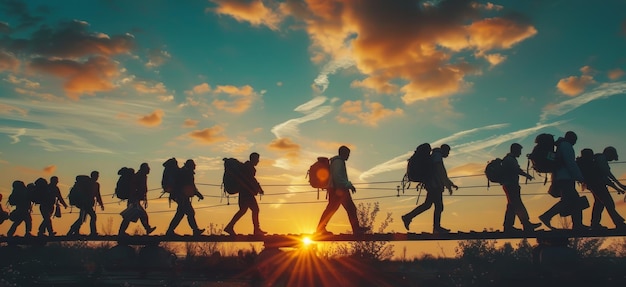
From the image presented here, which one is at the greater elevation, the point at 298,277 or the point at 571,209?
the point at 571,209

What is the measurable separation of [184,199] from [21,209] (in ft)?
25.9

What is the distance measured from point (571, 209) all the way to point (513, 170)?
1.44m

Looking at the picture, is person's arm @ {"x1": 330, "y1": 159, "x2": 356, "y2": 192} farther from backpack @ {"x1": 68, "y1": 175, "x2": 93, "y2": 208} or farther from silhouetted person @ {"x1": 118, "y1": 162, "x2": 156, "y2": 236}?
backpack @ {"x1": 68, "y1": 175, "x2": 93, "y2": 208}

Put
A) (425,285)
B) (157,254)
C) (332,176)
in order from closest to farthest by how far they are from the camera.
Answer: (425,285) < (332,176) < (157,254)

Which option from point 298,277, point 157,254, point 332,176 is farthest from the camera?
point 157,254

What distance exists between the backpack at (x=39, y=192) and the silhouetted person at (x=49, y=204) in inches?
1.4

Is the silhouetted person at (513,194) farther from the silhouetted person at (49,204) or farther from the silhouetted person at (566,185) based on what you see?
the silhouetted person at (49,204)

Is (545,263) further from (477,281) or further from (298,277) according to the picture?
(298,277)

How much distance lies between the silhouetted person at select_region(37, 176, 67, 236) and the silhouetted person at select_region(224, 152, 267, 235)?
8.38 meters

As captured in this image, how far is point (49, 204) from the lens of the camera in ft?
60.5

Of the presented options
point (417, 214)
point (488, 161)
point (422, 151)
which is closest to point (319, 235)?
point (417, 214)

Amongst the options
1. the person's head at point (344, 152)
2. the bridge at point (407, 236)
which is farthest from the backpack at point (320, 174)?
the bridge at point (407, 236)

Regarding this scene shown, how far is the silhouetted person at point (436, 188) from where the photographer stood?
462 inches

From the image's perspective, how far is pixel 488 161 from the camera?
1254cm
